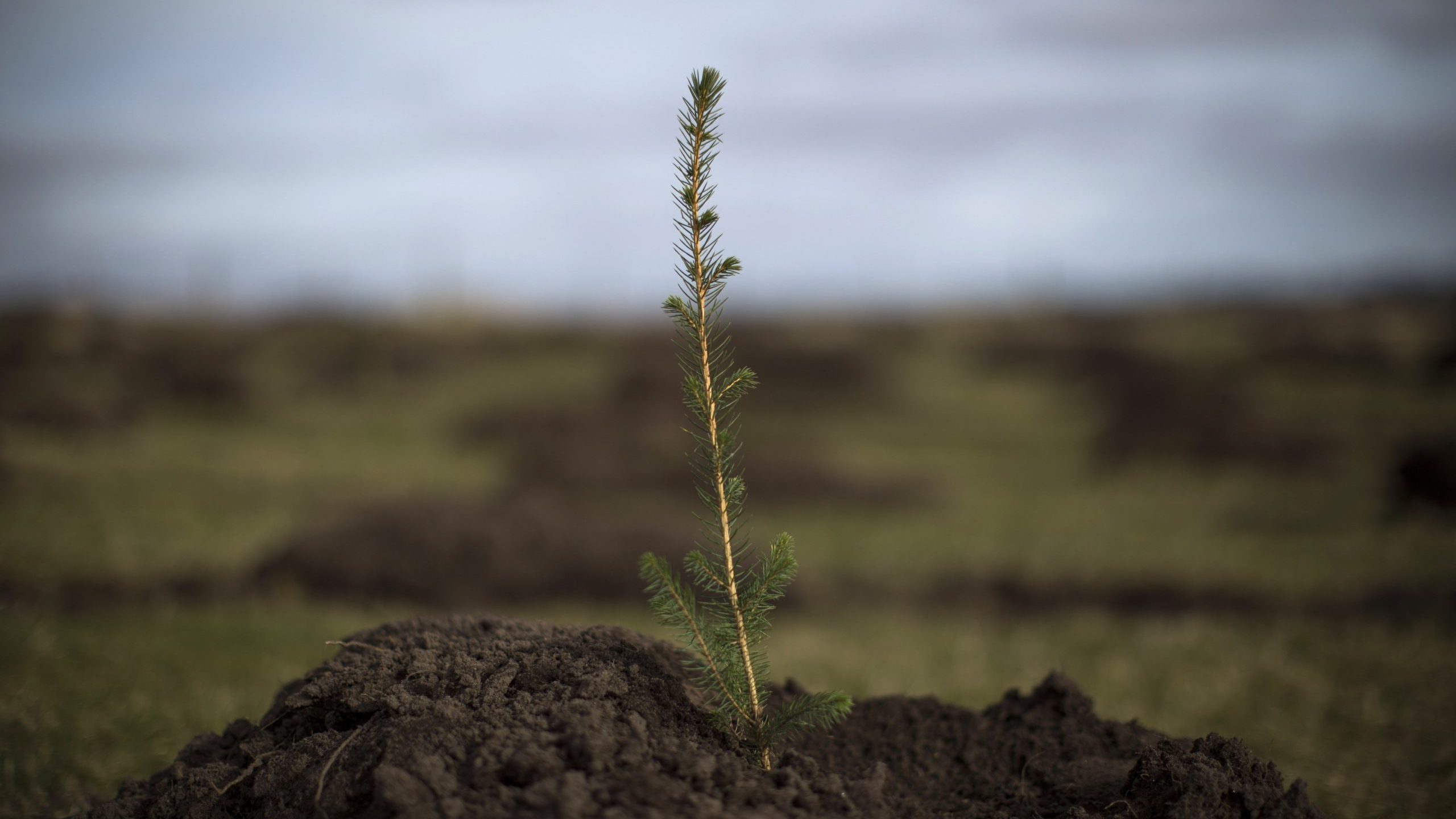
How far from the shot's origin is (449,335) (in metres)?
38.5

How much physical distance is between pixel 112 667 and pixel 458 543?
4787 mm

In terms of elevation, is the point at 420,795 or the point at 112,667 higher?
the point at 420,795

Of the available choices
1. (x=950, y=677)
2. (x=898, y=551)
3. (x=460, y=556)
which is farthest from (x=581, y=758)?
(x=898, y=551)

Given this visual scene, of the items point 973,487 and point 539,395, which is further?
point 539,395

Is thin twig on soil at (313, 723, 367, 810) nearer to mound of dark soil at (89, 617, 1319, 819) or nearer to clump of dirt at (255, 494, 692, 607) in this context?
mound of dark soil at (89, 617, 1319, 819)

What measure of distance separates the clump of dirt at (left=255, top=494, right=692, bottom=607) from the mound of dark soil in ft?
21.4

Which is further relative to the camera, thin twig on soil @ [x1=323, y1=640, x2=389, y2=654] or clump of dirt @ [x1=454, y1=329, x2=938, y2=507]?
clump of dirt @ [x1=454, y1=329, x2=938, y2=507]

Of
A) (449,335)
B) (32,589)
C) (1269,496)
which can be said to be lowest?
(32,589)

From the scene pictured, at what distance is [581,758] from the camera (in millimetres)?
2246

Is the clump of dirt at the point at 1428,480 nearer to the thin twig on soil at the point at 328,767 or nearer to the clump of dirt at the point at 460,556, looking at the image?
the clump of dirt at the point at 460,556

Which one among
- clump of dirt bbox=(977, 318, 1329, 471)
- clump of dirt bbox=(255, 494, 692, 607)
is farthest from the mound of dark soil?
clump of dirt bbox=(977, 318, 1329, 471)

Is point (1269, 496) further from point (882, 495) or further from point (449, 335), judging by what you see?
point (449, 335)

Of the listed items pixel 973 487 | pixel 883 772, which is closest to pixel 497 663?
pixel 883 772

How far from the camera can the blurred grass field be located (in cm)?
488
